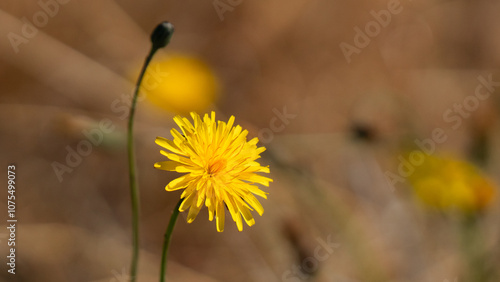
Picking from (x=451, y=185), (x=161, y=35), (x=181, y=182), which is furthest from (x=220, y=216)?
(x=451, y=185)

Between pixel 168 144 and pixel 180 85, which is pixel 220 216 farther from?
pixel 180 85

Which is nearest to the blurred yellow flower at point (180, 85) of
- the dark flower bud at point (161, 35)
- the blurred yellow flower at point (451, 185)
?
the blurred yellow flower at point (451, 185)

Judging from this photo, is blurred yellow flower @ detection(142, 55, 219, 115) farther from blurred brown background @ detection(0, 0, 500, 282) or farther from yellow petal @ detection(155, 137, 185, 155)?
yellow petal @ detection(155, 137, 185, 155)

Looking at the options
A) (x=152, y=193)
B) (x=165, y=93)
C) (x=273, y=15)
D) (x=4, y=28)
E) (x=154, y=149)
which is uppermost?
(x=273, y=15)

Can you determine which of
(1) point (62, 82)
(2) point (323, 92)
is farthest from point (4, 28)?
(2) point (323, 92)

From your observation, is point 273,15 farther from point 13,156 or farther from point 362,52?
point 13,156

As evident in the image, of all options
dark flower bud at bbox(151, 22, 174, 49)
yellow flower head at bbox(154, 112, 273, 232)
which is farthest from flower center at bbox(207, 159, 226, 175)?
dark flower bud at bbox(151, 22, 174, 49)

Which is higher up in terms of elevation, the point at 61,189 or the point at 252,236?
the point at 61,189
